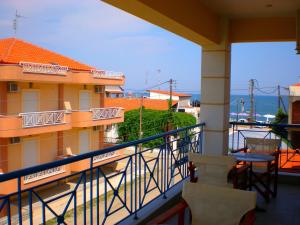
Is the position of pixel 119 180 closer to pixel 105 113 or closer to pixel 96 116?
pixel 96 116

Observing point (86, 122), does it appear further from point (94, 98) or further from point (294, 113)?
point (294, 113)

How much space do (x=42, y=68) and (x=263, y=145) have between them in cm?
1583

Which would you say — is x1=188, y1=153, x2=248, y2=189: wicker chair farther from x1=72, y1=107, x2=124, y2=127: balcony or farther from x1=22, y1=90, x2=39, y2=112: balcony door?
x1=72, y1=107, x2=124, y2=127: balcony

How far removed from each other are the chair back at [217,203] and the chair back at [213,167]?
888 mm

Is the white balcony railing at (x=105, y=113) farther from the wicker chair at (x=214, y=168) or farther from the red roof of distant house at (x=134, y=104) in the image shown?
the wicker chair at (x=214, y=168)

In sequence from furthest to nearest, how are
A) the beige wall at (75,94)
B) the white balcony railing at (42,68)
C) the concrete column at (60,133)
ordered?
the beige wall at (75,94), the concrete column at (60,133), the white balcony railing at (42,68)

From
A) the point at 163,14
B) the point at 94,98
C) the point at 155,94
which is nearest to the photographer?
the point at 163,14

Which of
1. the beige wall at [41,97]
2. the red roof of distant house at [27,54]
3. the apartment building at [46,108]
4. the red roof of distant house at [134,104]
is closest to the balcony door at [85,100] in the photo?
the apartment building at [46,108]

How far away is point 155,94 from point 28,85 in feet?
135

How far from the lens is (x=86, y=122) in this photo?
22203 mm

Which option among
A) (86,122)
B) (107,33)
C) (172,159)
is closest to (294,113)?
(86,122)

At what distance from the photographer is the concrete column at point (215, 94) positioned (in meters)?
5.19

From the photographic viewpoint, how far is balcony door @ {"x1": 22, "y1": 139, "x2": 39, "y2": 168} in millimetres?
19203

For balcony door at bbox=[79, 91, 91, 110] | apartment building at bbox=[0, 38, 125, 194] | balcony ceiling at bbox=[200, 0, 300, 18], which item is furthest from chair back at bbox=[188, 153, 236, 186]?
balcony door at bbox=[79, 91, 91, 110]
